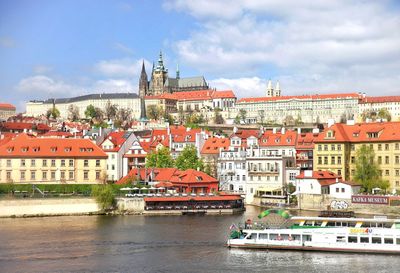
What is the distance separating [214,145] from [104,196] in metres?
25.9

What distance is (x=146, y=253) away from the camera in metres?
43.6

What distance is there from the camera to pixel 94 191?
65375 millimetres

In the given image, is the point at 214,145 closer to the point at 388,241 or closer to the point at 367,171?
the point at 367,171

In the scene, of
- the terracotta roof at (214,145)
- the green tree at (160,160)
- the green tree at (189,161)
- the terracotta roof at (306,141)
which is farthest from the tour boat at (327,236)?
the terracotta roof at (214,145)

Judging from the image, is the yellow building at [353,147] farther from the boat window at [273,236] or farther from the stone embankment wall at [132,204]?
the boat window at [273,236]

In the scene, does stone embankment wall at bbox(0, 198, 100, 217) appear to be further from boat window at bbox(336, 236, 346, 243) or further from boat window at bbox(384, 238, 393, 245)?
boat window at bbox(384, 238, 393, 245)

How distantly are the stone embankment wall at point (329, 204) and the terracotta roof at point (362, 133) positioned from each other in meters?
10.9

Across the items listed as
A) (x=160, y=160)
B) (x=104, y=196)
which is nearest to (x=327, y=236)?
(x=104, y=196)

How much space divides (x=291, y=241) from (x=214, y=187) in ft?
89.7

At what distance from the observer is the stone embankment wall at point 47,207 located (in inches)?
2480

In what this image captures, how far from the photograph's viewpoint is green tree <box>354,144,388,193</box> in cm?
7106

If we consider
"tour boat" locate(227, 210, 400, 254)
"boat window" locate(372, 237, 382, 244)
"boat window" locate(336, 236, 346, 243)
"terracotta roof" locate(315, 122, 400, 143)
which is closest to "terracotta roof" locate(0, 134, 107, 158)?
"terracotta roof" locate(315, 122, 400, 143)

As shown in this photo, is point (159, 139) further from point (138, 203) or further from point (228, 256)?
point (228, 256)

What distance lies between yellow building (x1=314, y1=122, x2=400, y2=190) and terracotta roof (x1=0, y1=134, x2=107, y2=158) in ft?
82.5
